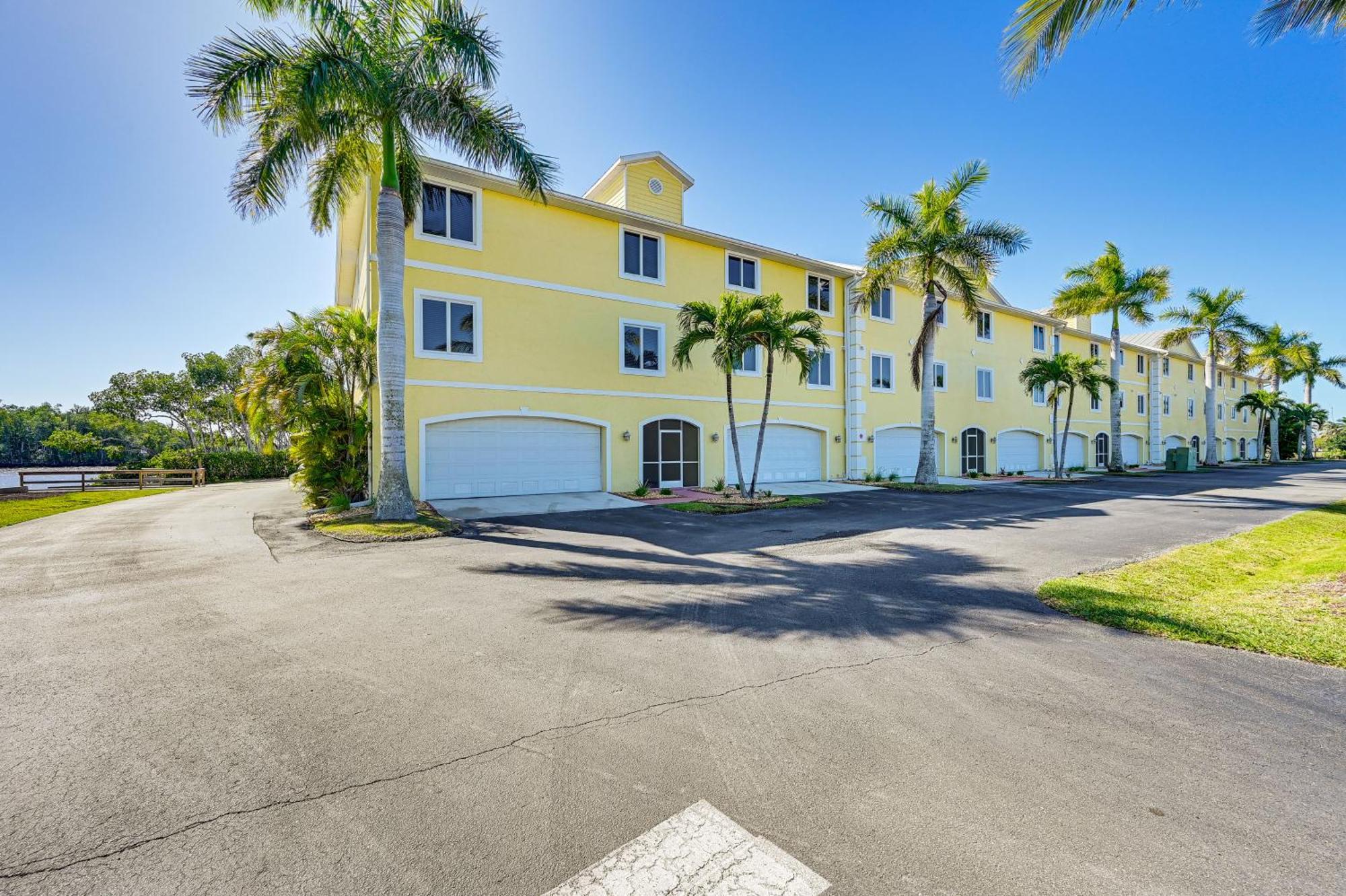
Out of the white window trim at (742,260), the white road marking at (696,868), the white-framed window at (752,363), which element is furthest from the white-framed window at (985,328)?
the white road marking at (696,868)

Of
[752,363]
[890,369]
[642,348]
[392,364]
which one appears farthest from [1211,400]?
[392,364]

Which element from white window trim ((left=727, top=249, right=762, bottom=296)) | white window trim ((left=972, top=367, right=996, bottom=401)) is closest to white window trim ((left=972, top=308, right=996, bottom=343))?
white window trim ((left=972, top=367, right=996, bottom=401))

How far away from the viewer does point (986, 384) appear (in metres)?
28.4

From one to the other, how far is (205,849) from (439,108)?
12700 millimetres

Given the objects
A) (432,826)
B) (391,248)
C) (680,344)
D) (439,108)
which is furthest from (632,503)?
(432,826)

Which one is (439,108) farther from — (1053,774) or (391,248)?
(1053,774)

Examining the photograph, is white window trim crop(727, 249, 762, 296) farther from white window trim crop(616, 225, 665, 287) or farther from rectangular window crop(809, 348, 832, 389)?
rectangular window crop(809, 348, 832, 389)

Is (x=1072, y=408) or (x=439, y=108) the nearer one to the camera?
(x=439, y=108)

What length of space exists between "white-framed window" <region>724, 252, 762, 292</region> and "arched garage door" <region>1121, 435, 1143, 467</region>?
105 ft

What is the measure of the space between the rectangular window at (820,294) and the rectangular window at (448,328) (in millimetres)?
13895

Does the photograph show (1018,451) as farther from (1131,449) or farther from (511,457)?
(511,457)

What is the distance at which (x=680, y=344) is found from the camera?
15.5 metres

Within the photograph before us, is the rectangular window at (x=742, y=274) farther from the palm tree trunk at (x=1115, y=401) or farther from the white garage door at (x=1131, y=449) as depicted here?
the white garage door at (x=1131, y=449)

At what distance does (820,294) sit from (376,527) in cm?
1941
